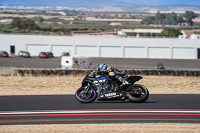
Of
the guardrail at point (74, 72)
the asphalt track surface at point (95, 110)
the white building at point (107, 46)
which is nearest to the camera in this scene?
the asphalt track surface at point (95, 110)

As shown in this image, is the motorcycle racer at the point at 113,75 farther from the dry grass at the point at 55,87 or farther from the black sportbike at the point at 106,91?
the dry grass at the point at 55,87

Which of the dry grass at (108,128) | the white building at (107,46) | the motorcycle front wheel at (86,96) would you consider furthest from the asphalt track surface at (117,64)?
the dry grass at (108,128)

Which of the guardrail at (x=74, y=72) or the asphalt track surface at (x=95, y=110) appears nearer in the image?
the asphalt track surface at (x=95, y=110)

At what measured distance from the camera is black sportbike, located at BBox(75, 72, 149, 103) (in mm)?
11344

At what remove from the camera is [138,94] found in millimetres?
11359

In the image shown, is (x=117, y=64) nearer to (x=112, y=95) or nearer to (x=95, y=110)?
(x=112, y=95)

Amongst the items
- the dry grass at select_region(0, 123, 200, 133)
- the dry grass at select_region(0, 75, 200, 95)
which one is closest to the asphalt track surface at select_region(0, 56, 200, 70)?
the dry grass at select_region(0, 75, 200, 95)

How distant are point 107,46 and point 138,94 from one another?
2300 inches

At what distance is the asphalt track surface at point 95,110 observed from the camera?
9.34 meters

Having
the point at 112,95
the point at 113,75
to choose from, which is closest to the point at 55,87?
the point at 112,95

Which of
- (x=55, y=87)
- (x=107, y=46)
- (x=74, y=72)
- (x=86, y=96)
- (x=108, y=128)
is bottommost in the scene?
(x=108, y=128)

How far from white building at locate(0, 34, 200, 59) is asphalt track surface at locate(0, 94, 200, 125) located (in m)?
56.1

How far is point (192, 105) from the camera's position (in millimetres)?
11336

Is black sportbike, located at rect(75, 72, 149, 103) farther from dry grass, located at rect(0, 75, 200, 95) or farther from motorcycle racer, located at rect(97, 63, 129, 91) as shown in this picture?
dry grass, located at rect(0, 75, 200, 95)
